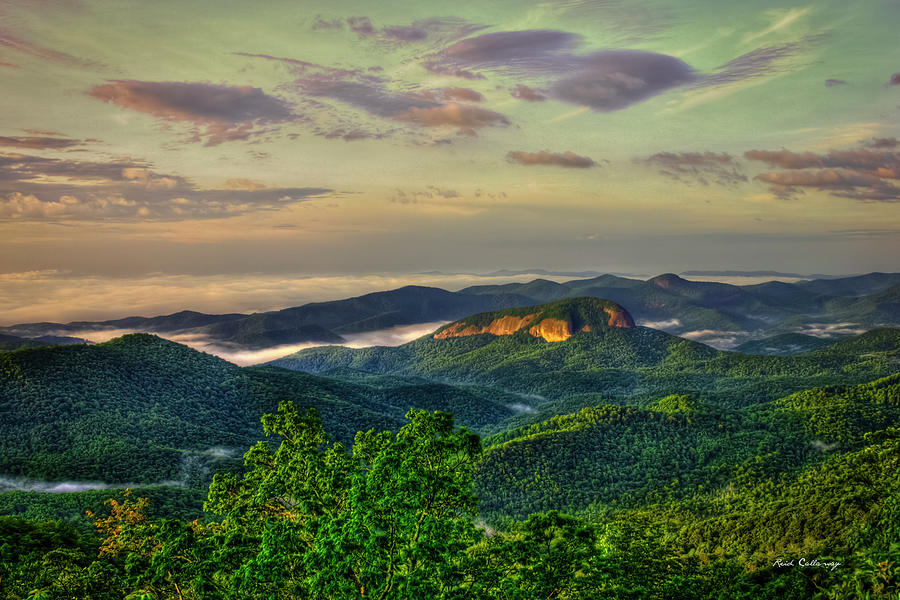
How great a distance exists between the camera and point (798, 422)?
402 feet

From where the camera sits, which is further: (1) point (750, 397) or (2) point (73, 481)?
(1) point (750, 397)

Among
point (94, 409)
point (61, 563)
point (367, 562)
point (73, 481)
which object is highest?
point (367, 562)

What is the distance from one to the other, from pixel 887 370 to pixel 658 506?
154 meters

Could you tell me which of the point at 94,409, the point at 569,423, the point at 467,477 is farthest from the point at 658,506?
the point at 94,409

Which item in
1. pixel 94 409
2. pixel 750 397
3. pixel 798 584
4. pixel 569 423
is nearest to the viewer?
pixel 798 584

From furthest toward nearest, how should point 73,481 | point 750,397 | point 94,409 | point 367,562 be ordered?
1. point 750,397
2. point 94,409
3. point 73,481
4. point 367,562

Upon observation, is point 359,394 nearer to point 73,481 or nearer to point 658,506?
point 73,481

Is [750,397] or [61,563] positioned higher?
[61,563]
